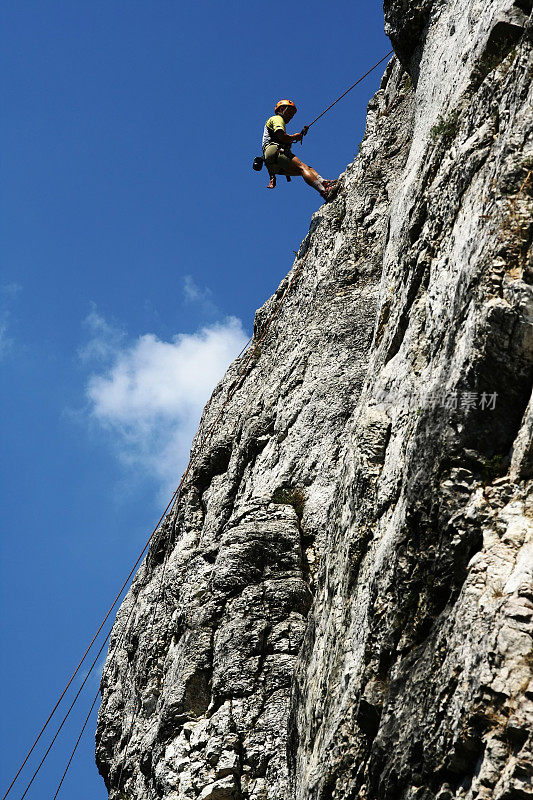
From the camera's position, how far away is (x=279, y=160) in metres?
19.0

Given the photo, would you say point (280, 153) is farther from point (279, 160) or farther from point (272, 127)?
point (272, 127)

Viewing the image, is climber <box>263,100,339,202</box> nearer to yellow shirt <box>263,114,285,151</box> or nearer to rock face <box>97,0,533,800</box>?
yellow shirt <box>263,114,285,151</box>

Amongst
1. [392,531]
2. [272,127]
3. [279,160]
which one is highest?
[272,127]

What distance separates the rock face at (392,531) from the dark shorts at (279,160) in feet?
13.0

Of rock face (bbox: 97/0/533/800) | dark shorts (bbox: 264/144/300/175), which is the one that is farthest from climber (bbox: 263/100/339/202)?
rock face (bbox: 97/0/533/800)

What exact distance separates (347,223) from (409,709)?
469 inches

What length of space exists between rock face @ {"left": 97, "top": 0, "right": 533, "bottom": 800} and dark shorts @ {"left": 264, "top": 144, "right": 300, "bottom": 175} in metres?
3.96

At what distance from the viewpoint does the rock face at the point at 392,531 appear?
5.38 meters

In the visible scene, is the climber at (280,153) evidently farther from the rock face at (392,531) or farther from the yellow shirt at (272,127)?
the rock face at (392,531)

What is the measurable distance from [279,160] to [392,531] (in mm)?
13850

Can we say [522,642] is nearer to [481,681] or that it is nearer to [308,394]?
[481,681]

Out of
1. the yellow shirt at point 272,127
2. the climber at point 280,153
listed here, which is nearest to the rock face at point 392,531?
the climber at point 280,153

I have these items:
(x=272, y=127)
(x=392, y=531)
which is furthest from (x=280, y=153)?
(x=392, y=531)

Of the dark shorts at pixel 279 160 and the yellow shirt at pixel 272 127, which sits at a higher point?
the yellow shirt at pixel 272 127
